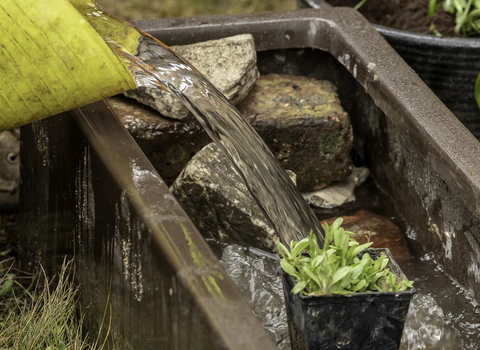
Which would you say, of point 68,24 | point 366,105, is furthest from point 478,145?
point 68,24

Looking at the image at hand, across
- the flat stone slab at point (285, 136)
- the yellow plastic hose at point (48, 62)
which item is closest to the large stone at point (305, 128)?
the flat stone slab at point (285, 136)

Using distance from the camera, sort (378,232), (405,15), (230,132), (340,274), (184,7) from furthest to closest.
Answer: (184,7), (405,15), (378,232), (230,132), (340,274)

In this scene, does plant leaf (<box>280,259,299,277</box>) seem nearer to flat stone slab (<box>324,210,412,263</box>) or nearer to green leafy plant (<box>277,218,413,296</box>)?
green leafy plant (<box>277,218,413,296</box>)

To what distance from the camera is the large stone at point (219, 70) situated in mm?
2047

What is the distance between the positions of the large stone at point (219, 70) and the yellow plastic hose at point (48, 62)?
66 cm

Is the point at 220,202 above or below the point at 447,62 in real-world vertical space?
below

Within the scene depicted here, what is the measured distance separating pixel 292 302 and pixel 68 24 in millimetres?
864

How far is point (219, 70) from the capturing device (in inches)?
84.5

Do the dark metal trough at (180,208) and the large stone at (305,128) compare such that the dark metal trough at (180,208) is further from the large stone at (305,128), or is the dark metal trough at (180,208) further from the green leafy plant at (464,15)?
the green leafy plant at (464,15)

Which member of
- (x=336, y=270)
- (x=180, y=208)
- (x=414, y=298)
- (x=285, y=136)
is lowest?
(x=414, y=298)

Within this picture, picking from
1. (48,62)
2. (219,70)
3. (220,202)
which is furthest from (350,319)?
(219,70)

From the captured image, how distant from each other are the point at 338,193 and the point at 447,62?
0.80 meters

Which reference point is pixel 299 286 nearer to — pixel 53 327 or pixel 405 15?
pixel 53 327

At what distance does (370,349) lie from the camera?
1.27 metres
